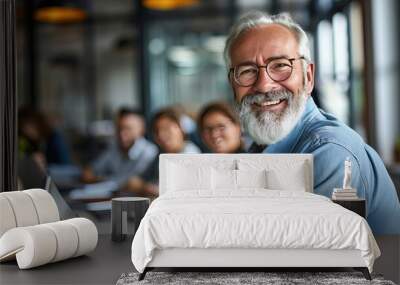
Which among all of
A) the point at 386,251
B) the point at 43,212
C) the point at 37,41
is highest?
the point at 37,41

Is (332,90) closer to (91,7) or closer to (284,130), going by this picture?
(284,130)

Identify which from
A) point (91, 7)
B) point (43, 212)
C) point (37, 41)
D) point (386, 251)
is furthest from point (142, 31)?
point (386, 251)

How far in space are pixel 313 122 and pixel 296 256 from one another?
261 centimetres

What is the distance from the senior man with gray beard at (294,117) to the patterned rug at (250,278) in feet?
6.59

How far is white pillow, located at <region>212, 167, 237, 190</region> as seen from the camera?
6.36 meters

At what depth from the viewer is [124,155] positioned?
8.13 m

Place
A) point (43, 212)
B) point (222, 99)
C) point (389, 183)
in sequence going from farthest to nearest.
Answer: point (222, 99) < point (389, 183) < point (43, 212)

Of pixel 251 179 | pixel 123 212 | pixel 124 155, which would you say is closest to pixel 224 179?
pixel 251 179

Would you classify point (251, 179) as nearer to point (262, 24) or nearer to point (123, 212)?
point (123, 212)

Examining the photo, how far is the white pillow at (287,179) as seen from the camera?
6.42 m

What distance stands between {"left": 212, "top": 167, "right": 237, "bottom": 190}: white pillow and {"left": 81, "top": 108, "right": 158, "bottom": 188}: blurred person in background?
1.60 m

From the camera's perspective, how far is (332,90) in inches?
290

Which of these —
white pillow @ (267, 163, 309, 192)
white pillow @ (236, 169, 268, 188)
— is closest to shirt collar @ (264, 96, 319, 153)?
white pillow @ (267, 163, 309, 192)

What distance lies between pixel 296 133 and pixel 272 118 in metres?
0.30
